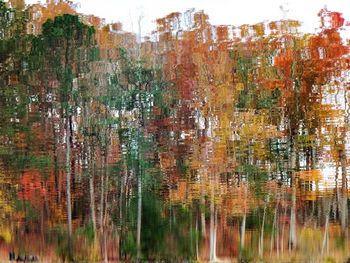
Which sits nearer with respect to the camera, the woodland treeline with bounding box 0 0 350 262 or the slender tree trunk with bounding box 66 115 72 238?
the woodland treeline with bounding box 0 0 350 262

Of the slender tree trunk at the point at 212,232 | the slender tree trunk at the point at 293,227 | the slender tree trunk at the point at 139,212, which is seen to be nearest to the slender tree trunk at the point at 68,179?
the slender tree trunk at the point at 139,212

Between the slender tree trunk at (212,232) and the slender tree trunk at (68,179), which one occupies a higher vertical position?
the slender tree trunk at (68,179)

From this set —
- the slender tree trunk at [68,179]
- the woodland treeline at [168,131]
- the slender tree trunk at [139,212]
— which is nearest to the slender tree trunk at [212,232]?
the woodland treeline at [168,131]

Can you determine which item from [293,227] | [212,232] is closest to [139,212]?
[212,232]

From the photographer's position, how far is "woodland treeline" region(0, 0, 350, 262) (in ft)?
10.7

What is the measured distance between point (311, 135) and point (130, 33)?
119 centimetres

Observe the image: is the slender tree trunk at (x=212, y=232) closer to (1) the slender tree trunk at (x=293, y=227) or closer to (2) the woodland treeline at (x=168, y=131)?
(2) the woodland treeline at (x=168, y=131)

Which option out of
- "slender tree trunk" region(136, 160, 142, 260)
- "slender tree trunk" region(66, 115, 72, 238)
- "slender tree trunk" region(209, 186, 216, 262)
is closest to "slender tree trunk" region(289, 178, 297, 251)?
"slender tree trunk" region(209, 186, 216, 262)

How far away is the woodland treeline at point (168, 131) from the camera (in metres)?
3.27

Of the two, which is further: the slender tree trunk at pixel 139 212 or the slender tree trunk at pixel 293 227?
the slender tree trunk at pixel 139 212

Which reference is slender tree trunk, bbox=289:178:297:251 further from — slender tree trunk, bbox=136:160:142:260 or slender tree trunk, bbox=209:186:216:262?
slender tree trunk, bbox=136:160:142:260

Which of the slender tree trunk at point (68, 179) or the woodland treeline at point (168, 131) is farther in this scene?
the slender tree trunk at point (68, 179)

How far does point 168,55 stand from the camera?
3.33m

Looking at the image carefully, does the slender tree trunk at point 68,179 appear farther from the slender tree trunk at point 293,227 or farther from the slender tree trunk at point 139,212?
the slender tree trunk at point 293,227
